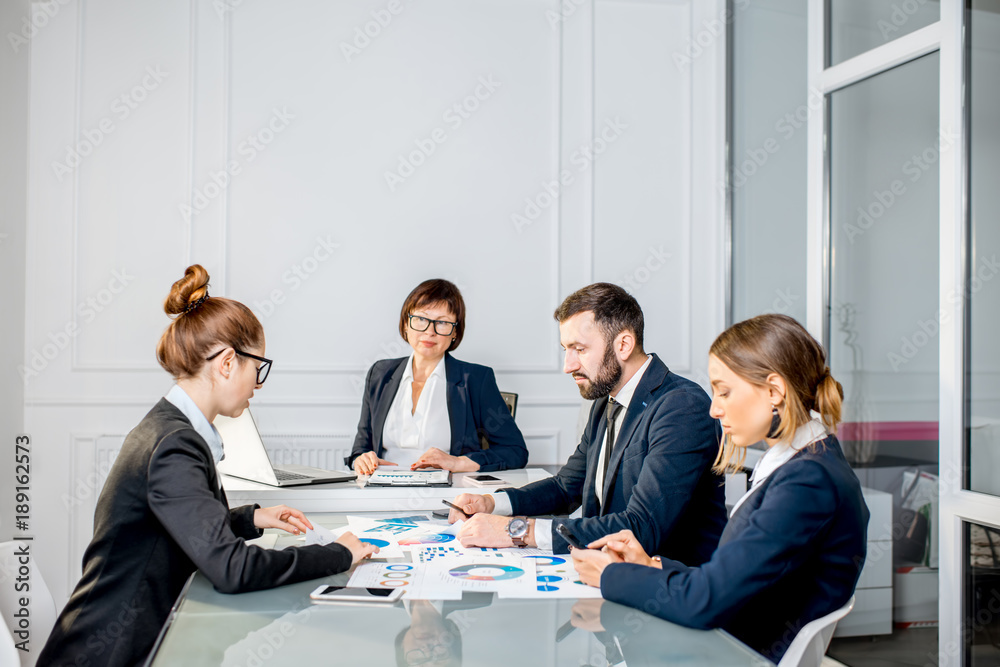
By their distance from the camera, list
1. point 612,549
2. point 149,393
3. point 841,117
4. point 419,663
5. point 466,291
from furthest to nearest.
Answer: point 466,291
point 149,393
point 841,117
point 612,549
point 419,663

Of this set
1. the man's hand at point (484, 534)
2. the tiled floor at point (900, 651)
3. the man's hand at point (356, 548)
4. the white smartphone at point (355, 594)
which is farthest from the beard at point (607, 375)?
the tiled floor at point (900, 651)

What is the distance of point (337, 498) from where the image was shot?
93.3 inches

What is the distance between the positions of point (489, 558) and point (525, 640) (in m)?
0.47

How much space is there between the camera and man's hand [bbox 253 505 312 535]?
187cm

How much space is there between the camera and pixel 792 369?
1544mm

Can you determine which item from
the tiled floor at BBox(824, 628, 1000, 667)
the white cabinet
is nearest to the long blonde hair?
the tiled floor at BBox(824, 628, 1000, 667)

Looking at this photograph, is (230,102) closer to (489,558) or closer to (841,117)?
(841,117)

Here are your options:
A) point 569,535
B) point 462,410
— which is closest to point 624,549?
point 569,535

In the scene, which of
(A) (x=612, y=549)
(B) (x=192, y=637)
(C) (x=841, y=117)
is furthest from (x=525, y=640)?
(C) (x=841, y=117)

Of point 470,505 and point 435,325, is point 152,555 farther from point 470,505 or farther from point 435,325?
point 435,325

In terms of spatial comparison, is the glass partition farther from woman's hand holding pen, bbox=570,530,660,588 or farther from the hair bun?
the hair bun

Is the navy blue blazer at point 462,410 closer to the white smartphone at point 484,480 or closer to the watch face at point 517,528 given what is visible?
the white smartphone at point 484,480

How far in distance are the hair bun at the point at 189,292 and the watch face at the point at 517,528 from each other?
872 mm

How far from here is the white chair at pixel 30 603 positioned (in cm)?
178
